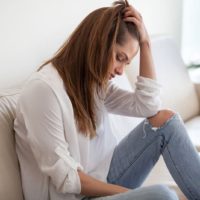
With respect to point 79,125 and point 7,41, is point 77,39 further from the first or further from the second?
point 7,41

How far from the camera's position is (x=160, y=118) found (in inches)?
56.2

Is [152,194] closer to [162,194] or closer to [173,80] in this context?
[162,194]

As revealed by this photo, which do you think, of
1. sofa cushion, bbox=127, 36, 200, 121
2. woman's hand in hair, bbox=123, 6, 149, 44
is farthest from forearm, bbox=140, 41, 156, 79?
sofa cushion, bbox=127, 36, 200, 121

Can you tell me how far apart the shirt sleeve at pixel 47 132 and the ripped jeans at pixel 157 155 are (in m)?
0.30

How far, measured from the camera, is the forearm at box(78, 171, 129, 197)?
1238 millimetres

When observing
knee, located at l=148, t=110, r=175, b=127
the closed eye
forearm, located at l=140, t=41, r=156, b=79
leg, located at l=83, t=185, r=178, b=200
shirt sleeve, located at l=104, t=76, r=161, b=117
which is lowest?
leg, located at l=83, t=185, r=178, b=200

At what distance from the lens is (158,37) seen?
230 cm

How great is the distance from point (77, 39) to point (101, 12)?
11cm

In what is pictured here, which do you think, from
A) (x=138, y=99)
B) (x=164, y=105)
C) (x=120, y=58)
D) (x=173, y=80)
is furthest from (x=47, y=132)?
(x=173, y=80)

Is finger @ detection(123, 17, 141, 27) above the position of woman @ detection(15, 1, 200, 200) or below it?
above

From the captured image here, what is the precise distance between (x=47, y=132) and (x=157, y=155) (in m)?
0.45

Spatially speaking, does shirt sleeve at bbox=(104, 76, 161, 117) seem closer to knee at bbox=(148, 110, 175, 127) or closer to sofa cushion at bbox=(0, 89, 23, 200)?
knee at bbox=(148, 110, 175, 127)

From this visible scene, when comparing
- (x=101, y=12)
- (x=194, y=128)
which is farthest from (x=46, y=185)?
(x=194, y=128)

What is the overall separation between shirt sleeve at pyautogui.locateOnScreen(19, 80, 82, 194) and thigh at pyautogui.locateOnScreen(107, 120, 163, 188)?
0.94 feet
